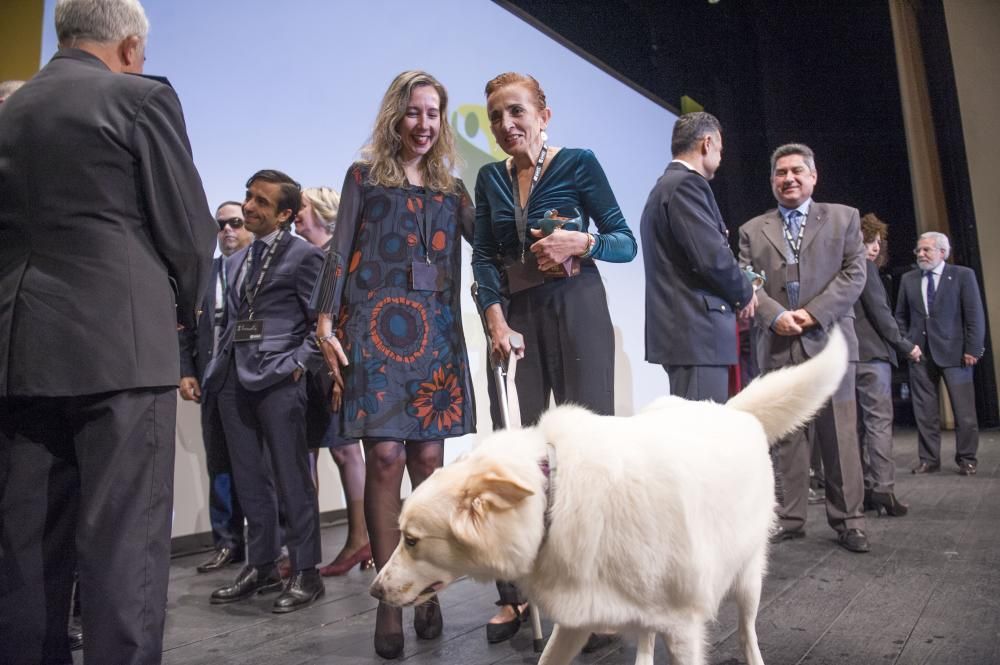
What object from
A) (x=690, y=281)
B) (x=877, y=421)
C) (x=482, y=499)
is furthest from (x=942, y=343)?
(x=482, y=499)

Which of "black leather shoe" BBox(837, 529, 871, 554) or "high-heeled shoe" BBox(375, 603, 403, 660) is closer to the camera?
"high-heeled shoe" BBox(375, 603, 403, 660)

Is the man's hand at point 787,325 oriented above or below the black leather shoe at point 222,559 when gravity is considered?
above

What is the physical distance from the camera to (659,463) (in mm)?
1340

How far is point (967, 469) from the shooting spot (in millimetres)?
5523

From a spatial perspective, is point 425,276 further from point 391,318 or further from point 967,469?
point 967,469

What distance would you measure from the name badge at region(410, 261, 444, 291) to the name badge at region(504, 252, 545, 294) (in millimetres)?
216

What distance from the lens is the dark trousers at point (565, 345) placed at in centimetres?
215

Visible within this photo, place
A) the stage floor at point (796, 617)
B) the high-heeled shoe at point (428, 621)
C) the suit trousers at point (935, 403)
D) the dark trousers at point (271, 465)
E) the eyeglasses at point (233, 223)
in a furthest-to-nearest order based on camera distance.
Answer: the suit trousers at point (935, 403), the eyeglasses at point (233, 223), the dark trousers at point (271, 465), the high-heeled shoe at point (428, 621), the stage floor at point (796, 617)

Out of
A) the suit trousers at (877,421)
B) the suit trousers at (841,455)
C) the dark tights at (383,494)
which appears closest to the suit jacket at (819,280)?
the suit trousers at (841,455)

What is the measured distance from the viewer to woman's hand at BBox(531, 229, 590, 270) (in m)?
2.05

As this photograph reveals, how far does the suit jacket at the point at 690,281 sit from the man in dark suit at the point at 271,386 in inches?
52.1

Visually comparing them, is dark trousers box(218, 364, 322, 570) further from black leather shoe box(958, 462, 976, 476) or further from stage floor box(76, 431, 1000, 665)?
black leather shoe box(958, 462, 976, 476)

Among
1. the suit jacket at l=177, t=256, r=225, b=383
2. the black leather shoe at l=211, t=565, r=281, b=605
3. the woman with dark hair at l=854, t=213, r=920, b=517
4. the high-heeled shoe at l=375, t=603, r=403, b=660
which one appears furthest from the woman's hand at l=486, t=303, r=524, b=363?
the woman with dark hair at l=854, t=213, r=920, b=517

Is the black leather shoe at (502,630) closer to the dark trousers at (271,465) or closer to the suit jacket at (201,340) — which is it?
the dark trousers at (271,465)
